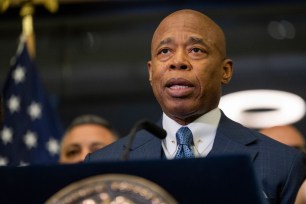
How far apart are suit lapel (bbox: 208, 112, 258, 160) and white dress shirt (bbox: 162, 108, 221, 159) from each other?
0.09 feet

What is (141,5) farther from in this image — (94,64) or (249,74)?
(249,74)

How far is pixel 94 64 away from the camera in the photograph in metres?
5.31

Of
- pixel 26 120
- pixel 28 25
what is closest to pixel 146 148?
pixel 26 120

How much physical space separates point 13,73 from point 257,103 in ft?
4.50

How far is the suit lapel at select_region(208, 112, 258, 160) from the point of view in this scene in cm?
236

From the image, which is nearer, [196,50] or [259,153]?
[259,153]

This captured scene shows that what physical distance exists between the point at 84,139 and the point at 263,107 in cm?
133

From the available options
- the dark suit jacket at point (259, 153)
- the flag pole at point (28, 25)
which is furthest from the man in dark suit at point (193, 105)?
the flag pole at point (28, 25)

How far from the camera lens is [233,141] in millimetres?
2385

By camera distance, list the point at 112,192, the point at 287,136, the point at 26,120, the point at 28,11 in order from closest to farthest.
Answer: the point at 112,192 < the point at 287,136 < the point at 26,120 < the point at 28,11

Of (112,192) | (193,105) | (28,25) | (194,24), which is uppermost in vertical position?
(28,25)

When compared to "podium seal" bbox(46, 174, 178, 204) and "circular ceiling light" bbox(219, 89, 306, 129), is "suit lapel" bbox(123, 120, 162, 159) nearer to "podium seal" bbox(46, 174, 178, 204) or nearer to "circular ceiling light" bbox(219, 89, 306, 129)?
"podium seal" bbox(46, 174, 178, 204)

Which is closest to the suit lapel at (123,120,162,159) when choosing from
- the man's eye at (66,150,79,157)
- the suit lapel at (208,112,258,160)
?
the suit lapel at (208,112,258,160)

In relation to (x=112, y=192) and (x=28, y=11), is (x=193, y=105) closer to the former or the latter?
(x=112, y=192)
